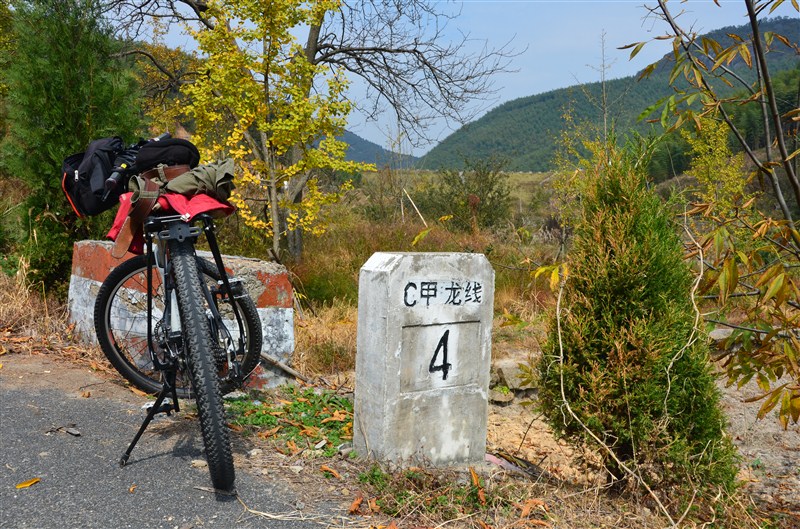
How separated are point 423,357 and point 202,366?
1064mm

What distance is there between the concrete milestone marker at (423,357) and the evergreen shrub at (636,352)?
16.3 inches

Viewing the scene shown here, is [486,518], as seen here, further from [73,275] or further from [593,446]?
[73,275]

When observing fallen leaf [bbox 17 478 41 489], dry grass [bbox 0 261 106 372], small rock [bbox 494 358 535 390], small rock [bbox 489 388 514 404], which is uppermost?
dry grass [bbox 0 261 106 372]

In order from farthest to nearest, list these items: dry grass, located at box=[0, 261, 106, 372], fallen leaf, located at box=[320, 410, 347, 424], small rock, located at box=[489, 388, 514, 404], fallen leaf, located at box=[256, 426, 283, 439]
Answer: small rock, located at box=[489, 388, 514, 404] < dry grass, located at box=[0, 261, 106, 372] < fallen leaf, located at box=[320, 410, 347, 424] < fallen leaf, located at box=[256, 426, 283, 439]

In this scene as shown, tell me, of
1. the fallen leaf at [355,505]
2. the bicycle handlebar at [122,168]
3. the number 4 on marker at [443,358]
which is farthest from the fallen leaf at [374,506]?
the bicycle handlebar at [122,168]

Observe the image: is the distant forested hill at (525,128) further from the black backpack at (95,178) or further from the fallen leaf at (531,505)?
the fallen leaf at (531,505)

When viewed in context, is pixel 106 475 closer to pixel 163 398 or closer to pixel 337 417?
pixel 163 398

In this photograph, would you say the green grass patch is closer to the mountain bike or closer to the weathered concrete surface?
the weathered concrete surface

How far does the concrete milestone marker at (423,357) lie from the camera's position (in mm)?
3201

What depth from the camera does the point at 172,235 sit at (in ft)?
10.0

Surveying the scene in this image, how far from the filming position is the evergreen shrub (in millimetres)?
3176

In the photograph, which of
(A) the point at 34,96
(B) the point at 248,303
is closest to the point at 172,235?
(B) the point at 248,303

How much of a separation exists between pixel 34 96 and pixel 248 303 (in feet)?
10.9

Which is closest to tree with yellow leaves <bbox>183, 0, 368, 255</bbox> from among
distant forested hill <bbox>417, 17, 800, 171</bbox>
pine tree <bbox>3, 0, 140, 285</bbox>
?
pine tree <bbox>3, 0, 140, 285</bbox>
